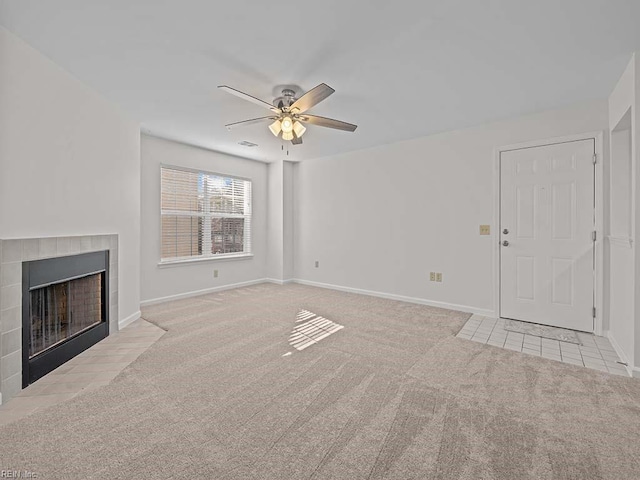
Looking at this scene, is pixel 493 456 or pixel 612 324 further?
pixel 612 324

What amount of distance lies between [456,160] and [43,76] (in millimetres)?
4390

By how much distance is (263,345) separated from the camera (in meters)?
2.84

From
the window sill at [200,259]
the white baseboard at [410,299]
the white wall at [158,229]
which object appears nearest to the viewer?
the white baseboard at [410,299]

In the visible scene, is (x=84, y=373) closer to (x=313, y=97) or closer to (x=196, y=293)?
(x=196, y=293)

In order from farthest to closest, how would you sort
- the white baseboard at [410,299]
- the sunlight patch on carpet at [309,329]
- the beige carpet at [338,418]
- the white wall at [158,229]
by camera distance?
1. the white wall at [158,229]
2. the white baseboard at [410,299]
3. the sunlight patch on carpet at [309,329]
4. the beige carpet at [338,418]

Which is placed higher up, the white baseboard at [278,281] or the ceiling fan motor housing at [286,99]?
the ceiling fan motor housing at [286,99]

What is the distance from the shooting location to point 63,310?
2570 mm

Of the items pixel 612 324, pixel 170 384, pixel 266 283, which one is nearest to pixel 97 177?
pixel 170 384

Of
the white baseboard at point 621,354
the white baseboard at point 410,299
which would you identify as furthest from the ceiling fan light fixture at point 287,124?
the white baseboard at point 621,354

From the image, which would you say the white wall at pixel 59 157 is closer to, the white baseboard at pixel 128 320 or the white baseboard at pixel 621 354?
the white baseboard at pixel 128 320

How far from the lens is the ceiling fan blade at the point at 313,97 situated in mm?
2320

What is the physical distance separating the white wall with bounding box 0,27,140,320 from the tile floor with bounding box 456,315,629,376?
3896mm

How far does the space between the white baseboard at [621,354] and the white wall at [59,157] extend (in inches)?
183

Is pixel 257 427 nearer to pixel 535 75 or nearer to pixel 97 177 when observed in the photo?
pixel 97 177
